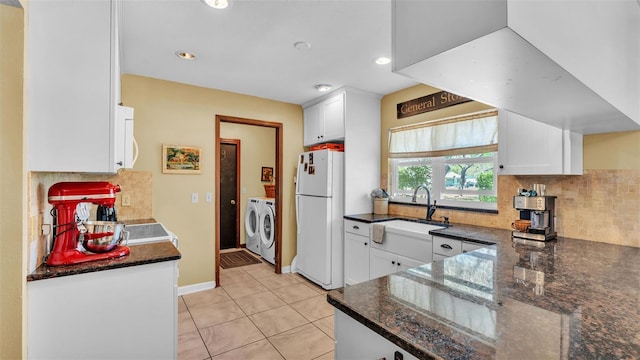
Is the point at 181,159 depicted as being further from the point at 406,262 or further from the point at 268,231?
the point at 406,262

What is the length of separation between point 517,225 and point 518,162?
1.52ft

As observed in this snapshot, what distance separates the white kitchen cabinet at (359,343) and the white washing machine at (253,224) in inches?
154

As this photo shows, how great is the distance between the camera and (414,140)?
11.0 ft

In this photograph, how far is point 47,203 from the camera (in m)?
1.62

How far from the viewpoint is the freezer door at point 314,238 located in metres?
3.43

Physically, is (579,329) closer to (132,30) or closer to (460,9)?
(460,9)

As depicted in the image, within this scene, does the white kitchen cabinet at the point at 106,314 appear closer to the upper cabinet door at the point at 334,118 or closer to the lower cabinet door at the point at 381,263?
the lower cabinet door at the point at 381,263

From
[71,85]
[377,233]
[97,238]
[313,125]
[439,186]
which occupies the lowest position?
[377,233]

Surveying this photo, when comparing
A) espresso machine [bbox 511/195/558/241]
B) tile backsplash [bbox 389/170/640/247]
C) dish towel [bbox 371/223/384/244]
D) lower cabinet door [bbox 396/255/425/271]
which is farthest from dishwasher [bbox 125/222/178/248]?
tile backsplash [bbox 389/170/640/247]

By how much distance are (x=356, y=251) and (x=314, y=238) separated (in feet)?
1.97

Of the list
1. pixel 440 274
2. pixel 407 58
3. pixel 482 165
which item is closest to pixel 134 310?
pixel 440 274

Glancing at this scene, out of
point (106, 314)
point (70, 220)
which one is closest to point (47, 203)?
point (70, 220)

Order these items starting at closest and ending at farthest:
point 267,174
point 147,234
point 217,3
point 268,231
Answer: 1. point 217,3
2. point 147,234
3. point 268,231
4. point 267,174

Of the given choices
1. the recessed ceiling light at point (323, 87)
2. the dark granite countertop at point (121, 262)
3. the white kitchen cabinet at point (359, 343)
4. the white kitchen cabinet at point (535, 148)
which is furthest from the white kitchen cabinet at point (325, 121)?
the white kitchen cabinet at point (359, 343)
